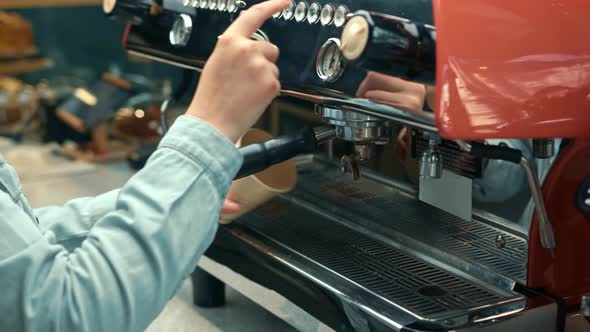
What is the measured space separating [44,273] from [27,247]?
0.07ft

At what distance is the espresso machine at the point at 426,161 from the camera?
0.52 meters

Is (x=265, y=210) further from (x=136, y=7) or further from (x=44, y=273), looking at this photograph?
(x=44, y=273)

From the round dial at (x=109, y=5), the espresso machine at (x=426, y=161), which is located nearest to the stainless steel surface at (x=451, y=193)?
the espresso machine at (x=426, y=161)

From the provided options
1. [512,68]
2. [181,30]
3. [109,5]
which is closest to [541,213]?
[512,68]

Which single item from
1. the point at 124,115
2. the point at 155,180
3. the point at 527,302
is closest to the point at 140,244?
the point at 155,180

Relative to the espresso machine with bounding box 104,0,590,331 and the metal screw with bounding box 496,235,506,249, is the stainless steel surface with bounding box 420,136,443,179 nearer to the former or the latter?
the espresso machine with bounding box 104,0,590,331

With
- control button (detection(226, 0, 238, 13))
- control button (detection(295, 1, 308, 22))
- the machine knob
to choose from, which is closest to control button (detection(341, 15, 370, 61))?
the machine knob

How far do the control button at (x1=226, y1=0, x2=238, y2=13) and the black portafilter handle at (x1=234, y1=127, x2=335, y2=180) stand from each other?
13 centimetres

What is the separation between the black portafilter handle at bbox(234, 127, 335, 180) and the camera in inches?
25.4

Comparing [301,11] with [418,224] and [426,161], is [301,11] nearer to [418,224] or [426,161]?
[426,161]

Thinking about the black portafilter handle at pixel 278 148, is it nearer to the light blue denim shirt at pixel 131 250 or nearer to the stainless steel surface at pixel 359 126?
the stainless steel surface at pixel 359 126

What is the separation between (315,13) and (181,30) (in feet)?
0.70

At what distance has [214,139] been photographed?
1.63 ft

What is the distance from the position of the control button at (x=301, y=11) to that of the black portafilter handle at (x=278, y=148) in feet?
0.32
